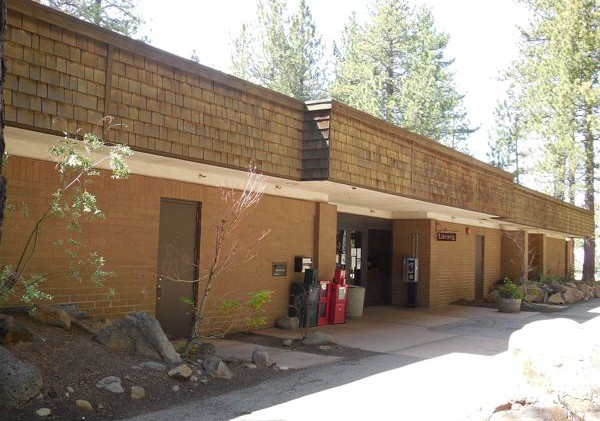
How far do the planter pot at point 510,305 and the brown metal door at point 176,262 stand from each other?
35.3ft

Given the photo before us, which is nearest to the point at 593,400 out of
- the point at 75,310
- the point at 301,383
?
the point at 301,383

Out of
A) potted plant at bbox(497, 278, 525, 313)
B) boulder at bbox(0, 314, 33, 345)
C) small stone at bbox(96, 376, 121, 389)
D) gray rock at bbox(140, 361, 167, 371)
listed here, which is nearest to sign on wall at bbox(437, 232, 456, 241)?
potted plant at bbox(497, 278, 525, 313)

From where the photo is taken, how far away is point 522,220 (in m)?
21.2

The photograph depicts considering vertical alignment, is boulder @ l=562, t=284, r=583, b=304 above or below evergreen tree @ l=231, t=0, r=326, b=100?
below

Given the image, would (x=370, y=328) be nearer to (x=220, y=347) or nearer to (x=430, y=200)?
(x=430, y=200)

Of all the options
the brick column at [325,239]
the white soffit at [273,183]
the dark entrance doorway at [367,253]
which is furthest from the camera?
the dark entrance doorway at [367,253]

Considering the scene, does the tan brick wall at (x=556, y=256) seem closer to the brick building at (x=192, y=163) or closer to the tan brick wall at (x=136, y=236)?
the brick building at (x=192, y=163)

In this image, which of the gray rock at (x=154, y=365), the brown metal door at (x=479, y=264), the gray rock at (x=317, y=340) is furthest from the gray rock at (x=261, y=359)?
the brown metal door at (x=479, y=264)

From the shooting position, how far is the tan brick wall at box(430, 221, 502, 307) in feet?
62.2

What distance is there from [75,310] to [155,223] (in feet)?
6.60

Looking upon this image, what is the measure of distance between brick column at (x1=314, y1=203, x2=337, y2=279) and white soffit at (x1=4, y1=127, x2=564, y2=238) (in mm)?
285

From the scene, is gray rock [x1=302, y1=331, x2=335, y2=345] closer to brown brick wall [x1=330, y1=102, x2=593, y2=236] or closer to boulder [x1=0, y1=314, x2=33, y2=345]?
brown brick wall [x1=330, y1=102, x2=593, y2=236]

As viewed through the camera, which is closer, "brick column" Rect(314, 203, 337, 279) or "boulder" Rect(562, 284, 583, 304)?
"brick column" Rect(314, 203, 337, 279)

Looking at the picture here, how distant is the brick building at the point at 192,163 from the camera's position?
24.0 feet
